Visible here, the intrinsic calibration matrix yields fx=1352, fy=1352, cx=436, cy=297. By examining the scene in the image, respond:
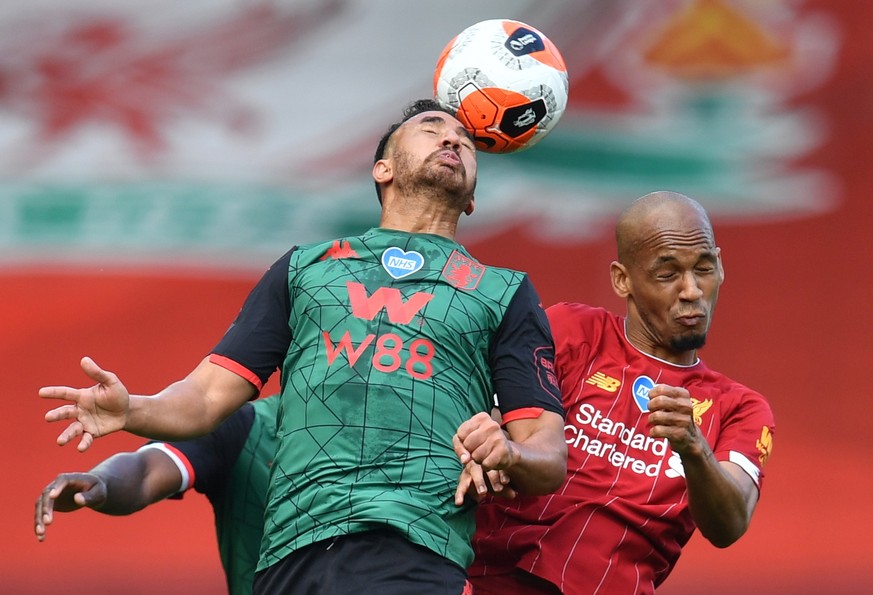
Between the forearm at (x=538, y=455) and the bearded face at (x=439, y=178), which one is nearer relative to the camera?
the forearm at (x=538, y=455)

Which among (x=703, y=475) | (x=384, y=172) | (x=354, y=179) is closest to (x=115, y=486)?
(x=384, y=172)

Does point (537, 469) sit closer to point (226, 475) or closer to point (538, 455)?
point (538, 455)

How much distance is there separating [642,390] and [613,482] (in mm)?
311

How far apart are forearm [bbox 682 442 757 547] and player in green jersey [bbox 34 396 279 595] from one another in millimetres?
1470

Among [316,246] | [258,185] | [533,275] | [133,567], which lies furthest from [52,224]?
[316,246]

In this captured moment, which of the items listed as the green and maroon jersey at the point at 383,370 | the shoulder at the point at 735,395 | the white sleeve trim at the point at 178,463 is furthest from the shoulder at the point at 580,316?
the white sleeve trim at the point at 178,463

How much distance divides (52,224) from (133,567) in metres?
1.93

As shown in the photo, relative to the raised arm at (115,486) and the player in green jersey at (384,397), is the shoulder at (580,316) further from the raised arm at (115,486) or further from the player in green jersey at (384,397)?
the raised arm at (115,486)

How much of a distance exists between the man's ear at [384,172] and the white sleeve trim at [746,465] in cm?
129

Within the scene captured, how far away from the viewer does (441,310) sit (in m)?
3.63

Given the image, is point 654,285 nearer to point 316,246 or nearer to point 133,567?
point 316,246

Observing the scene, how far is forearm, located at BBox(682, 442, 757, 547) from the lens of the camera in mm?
3559

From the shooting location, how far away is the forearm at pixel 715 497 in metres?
3.56

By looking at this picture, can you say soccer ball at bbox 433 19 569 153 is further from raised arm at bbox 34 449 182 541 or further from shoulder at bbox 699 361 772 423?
raised arm at bbox 34 449 182 541
